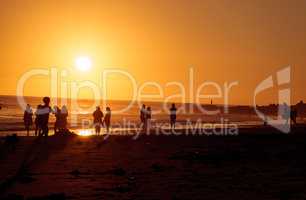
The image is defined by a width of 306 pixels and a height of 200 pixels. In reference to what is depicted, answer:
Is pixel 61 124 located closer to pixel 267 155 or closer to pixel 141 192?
pixel 267 155

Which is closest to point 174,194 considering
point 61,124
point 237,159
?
point 237,159

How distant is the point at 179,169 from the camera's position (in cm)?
1382

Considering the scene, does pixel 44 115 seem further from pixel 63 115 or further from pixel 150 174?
pixel 63 115

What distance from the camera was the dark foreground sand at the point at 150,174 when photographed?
395 inches

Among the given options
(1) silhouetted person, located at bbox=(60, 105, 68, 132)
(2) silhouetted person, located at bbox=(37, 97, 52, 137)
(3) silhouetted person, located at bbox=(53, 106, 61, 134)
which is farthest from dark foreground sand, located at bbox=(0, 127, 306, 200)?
(1) silhouetted person, located at bbox=(60, 105, 68, 132)

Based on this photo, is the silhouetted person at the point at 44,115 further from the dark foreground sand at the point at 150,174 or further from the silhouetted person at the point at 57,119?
the silhouetted person at the point at 57,119

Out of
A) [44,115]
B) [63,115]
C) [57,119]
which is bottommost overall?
[57,119]

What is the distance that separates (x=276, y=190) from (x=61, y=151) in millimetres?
10732

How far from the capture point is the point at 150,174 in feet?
42.1

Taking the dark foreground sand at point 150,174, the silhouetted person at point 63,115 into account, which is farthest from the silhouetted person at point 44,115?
the silhouetted person at point 63,115

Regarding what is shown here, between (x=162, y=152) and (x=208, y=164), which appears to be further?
(x=162, y=152)

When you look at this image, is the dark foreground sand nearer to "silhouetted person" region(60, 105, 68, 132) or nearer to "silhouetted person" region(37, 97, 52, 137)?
"silhouetted person" region(37, 97, 52, 137)

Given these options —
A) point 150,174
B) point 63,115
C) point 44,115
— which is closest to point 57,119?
point 63,115

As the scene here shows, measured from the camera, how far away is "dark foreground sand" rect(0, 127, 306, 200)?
1004 centimetres
